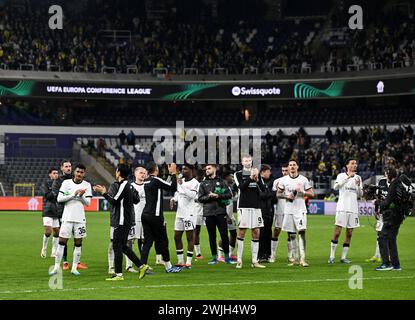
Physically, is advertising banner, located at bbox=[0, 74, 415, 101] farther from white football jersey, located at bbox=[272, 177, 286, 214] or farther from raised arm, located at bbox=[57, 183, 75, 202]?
raised arm, located at bbox=[57, 183, 75, 202]

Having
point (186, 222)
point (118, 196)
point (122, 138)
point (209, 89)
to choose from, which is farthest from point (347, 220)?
point (122, 138)

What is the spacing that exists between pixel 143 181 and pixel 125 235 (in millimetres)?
2754

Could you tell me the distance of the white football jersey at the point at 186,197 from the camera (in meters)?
19.8

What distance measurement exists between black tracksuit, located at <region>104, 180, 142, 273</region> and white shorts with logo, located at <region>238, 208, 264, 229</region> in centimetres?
325

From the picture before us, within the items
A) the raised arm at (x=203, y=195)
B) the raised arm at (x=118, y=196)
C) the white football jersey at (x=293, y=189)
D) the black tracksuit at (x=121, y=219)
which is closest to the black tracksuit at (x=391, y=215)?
the white football jersey at (x=293, y=189)

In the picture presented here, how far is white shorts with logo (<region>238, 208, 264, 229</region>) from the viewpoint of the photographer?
754 inches

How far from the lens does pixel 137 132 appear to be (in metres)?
60.4

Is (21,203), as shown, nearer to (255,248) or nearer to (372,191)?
(255,248)

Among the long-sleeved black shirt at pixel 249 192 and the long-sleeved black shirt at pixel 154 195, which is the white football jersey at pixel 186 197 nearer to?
the long-sleeved black shirt at pixel 249 192

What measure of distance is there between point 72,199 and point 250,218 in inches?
166

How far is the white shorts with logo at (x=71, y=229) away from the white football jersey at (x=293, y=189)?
5.14 metres

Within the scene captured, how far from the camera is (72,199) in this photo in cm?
1767
